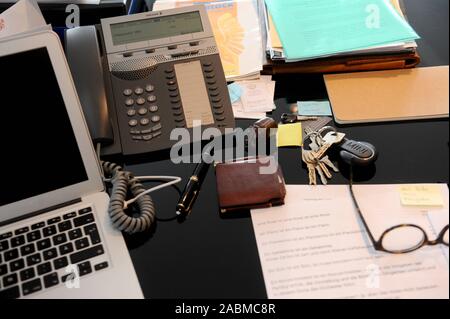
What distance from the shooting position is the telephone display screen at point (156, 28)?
85cm

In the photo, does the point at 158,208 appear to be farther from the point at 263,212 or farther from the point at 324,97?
the point at 324,97

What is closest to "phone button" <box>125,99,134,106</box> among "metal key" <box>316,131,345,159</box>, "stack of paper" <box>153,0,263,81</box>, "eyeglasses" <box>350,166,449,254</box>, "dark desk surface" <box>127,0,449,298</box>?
"dark desk surface" <box>127,0,449,298</box>

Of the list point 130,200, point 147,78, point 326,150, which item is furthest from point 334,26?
point 130,200

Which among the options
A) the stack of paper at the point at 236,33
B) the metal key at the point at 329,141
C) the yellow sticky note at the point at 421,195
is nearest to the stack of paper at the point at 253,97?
the stack of paper at the point at 236,33

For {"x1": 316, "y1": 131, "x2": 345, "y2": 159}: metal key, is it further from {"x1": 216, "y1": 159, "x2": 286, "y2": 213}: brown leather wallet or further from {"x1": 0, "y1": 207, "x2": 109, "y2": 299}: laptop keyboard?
{"x1": 0, "y1": 207, "x2": 109, "y2": 299}: laptop keyboard

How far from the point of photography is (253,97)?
88 centimetres

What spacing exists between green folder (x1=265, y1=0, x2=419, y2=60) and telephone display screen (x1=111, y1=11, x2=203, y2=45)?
18 centimetres

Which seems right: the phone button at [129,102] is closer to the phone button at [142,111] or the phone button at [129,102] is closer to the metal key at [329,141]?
the phone button at [142,111]

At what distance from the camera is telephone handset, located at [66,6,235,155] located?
78 centimetres

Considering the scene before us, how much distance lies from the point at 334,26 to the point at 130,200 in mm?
536

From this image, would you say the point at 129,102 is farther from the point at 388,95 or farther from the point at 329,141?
the point at 388,95

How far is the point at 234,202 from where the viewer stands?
0.71 m

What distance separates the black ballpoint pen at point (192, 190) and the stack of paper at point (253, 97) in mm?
141

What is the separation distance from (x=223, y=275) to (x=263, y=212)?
118 mm
